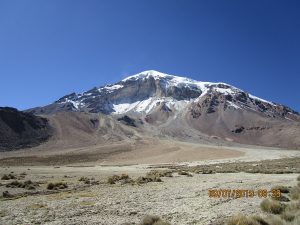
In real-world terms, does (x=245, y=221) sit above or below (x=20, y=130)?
below

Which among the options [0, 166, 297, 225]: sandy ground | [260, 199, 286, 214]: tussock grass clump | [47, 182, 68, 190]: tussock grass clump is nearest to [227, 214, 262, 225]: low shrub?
[0, 166, 297, 225]: sandy ground

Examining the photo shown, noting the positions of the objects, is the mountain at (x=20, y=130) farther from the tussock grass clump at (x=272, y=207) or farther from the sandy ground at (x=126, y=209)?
the tussock grass clump at (x=272, y=207)

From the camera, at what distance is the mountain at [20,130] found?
126 m

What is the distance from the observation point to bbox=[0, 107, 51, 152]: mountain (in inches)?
4950

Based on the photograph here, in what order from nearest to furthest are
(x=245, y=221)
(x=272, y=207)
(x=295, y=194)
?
(x=245, y=221) < (x=272, y=207) < (x=295, y=194)

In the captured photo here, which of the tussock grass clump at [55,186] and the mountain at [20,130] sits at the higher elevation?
the mountain at [20,130]

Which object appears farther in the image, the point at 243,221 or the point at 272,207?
the point at 272,207

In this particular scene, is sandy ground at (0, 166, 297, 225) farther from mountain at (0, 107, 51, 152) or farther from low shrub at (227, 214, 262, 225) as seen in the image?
mountain at (0, 107, 51, 152)

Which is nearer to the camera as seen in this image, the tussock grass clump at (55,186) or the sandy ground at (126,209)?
the sandy ground at (126,209)

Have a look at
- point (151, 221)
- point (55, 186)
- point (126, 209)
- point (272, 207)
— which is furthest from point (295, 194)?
point (55, 186)

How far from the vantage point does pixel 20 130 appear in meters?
139
